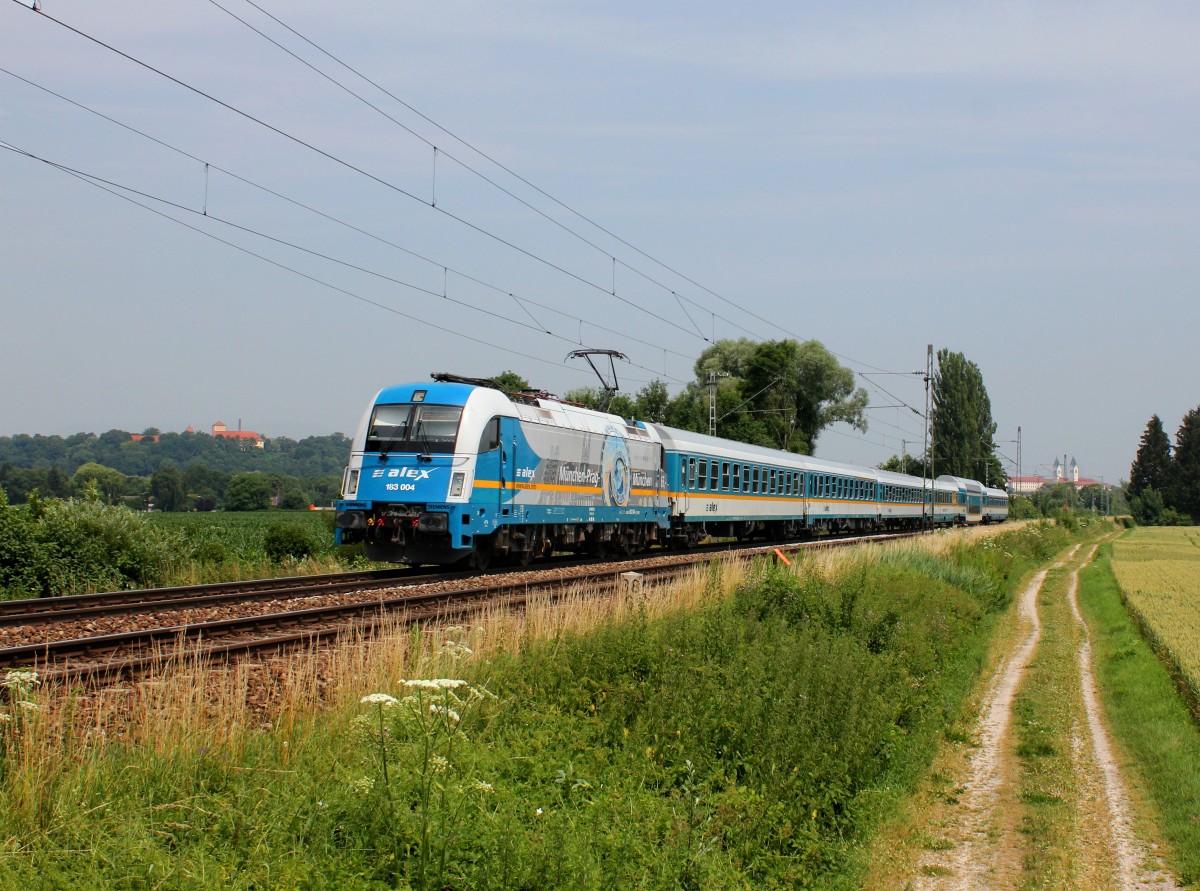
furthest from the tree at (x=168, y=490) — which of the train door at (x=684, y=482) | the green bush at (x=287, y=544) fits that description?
the train door at (x=684, y=482)

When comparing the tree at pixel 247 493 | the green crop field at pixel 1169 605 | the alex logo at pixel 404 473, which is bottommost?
the green crop field at pixel 1169 605

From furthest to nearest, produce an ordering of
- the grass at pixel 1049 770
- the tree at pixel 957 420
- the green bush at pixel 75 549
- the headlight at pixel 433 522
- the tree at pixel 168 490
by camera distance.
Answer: the tree at pixel 957 420 → the tree at pixel 168 490 → the headlight at pixel 433 522 → the green bush at pixel 75 549 → the grass at pixel 1049 770

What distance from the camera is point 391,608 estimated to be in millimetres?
15086

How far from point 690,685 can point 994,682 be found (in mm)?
8380

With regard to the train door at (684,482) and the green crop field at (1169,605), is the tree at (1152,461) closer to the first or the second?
the green crop field at (1169,605)

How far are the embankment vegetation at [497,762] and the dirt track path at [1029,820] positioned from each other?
523 mm

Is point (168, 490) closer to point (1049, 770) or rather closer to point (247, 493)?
point (247, 493)

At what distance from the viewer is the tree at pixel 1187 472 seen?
445 feet

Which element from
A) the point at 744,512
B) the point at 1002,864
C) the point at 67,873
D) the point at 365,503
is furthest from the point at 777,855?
the point at 744,512

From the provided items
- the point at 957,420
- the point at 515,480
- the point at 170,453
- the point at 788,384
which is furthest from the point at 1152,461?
the point at 515,480

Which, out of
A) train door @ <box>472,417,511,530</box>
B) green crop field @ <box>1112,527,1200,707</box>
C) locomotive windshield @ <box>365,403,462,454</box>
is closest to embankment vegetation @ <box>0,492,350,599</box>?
locomotive windshield @ <box>365,403,462,454</box>

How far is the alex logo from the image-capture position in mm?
19109

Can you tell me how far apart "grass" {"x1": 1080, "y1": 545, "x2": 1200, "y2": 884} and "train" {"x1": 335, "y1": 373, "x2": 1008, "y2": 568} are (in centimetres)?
1108

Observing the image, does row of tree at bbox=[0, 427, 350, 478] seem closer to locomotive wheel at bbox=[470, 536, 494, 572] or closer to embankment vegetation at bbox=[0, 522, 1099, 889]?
locomotive wheel at bbox=[470, 536, 494, 572]
